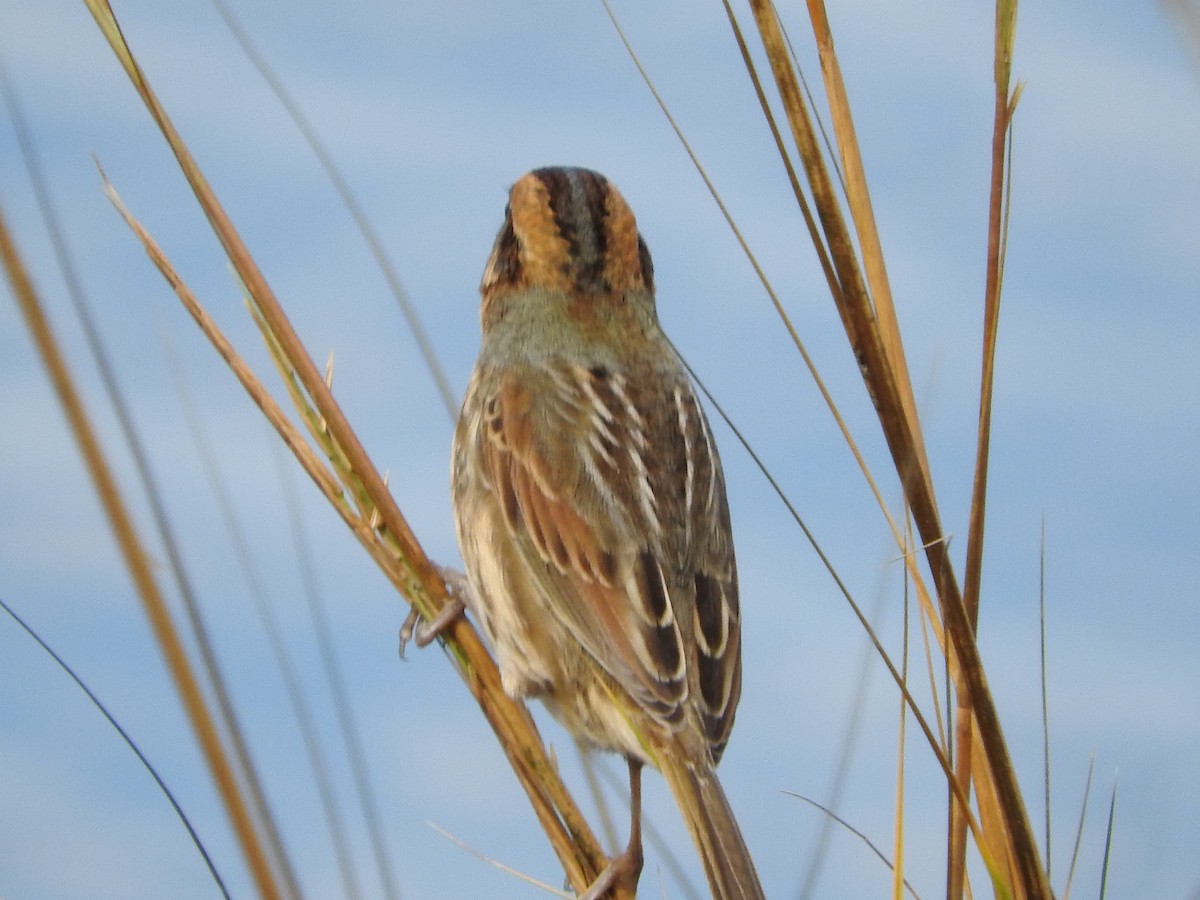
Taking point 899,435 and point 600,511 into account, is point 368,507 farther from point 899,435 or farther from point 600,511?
point 899,435

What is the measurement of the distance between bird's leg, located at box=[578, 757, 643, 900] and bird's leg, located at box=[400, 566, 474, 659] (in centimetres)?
67

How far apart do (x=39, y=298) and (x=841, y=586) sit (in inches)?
61.6

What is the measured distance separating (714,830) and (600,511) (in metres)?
1.08

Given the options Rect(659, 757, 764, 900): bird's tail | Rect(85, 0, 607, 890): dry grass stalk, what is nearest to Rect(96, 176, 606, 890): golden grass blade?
Rect(85, 0, 607, 890): dry grass stalk

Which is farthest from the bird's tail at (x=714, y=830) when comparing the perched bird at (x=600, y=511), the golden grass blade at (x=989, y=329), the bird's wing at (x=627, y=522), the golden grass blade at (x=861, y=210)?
the golden grass blade at (x=861, y=210)

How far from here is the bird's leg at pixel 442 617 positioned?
3.37 meters

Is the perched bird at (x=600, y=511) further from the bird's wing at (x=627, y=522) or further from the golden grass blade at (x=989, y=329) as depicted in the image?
the golden grass blade at (x=989, y=329)

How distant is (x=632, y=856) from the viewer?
422cm

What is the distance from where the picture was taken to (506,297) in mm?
5027

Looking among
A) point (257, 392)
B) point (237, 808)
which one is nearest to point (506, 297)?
point (257, 392)

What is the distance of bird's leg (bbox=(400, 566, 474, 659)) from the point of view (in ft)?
11.1

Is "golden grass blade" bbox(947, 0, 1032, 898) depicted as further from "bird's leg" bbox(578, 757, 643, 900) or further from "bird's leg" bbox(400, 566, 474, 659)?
"bird's leg" bbox(400, 566, 474, 659)

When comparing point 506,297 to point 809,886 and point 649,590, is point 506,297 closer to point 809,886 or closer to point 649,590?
point 649,590

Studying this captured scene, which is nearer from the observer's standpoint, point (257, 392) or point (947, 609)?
point (947, 609)
